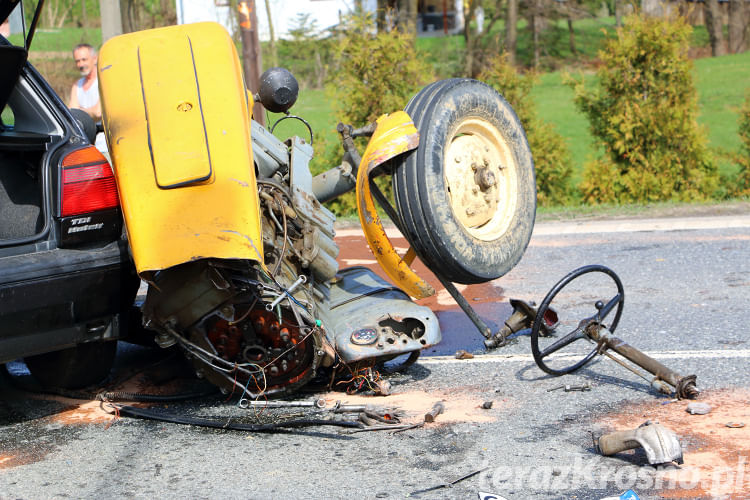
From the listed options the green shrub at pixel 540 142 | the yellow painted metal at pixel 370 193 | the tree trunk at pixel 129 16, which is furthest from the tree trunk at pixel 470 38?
the yellow painted metal at pixel 370 193

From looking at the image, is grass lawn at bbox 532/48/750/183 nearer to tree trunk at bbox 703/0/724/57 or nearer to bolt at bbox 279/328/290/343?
tree trunk at bbox 703/0/724/57

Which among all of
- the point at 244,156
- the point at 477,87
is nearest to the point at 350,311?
the point at 244,156

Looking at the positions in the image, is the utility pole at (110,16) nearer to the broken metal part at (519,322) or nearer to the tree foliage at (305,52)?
the tree foliage at (305,52)

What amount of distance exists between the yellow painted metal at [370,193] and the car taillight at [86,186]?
1.21 meters

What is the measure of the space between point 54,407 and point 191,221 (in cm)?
143

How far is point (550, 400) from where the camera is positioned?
4199 mm

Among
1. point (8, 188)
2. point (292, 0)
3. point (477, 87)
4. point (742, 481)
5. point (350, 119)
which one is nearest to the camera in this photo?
point (742, 481)

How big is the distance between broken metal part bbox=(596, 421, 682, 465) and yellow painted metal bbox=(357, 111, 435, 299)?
149 cm

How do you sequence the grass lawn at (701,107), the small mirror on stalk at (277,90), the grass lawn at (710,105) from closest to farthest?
the small mirror on stalk at (277,90)
the grass lawn at (710,105)
the grass lawn at (701,107)

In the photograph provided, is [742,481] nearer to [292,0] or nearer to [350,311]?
[350,311]

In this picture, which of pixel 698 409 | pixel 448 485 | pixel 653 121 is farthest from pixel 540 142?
pixel 448 485

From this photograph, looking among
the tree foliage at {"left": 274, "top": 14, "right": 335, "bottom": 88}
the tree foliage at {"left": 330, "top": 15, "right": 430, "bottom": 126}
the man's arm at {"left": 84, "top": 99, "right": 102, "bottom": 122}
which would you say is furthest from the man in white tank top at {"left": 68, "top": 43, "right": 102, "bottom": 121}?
the tree foliage at {"left": 274, "top": 14, "right": 335, "bottom": 88}

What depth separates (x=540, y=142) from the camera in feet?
39.8

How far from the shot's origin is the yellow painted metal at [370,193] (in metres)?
4.43
